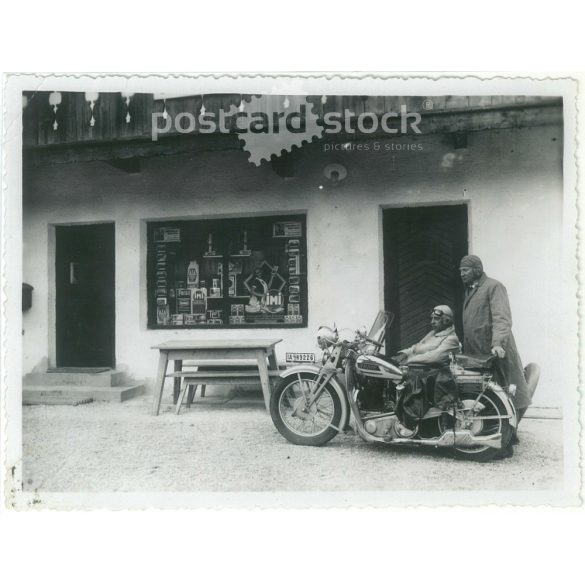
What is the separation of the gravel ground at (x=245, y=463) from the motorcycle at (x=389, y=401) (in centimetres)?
13

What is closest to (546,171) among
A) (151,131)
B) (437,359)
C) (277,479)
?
(437,359)

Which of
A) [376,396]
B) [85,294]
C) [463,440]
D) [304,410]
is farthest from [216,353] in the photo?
[463,440]

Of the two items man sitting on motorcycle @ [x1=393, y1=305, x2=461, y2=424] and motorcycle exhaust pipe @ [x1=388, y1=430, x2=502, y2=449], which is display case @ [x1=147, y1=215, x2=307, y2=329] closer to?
Answer: man sitting on motorcycle @ [x1=393, y1=305, x2=461, y2=424]

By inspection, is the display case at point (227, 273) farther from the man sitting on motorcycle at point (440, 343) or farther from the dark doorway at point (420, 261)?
the man sitting on motorcycle at point (440, 343)

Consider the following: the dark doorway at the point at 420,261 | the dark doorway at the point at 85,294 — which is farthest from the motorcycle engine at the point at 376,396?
the dark doorway at the point at 85,294

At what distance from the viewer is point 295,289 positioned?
16.4 feet

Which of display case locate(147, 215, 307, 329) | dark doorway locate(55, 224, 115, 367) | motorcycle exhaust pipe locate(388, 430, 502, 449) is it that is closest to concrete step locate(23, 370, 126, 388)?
dark doorway locate(55, 224, 115, 367)

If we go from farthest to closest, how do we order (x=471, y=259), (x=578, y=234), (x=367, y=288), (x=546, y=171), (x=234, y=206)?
(x=234, y=206), (x=367, y=288), (x=471, y=259), (x=546, y=171), (x=578, y=234)

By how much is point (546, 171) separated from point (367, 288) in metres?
1.80

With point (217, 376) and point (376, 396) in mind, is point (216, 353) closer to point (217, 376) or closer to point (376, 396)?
point (217, 376)

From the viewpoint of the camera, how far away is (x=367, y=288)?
459 centimetres

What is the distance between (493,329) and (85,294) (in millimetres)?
4283

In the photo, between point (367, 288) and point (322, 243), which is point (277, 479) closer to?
point (367, 288)

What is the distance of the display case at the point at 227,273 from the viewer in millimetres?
5047
